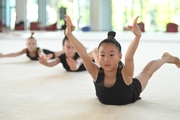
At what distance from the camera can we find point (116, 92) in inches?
103

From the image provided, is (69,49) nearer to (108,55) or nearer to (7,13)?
(108,55)

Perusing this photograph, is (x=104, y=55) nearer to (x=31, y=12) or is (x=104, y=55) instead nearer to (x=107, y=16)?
(x=107, y=16)

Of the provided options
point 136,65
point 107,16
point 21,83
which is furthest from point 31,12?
point 21,83

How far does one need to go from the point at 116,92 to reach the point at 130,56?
34cm

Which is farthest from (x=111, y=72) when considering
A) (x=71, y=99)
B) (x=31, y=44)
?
(x=31, y=44)

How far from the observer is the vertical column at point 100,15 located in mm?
16297

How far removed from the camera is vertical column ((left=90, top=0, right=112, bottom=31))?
16297 mm

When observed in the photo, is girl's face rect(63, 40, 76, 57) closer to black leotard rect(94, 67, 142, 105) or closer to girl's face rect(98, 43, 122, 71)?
black leotard rect(94, 67, 142, 105)

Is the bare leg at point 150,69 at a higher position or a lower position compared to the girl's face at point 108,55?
lower

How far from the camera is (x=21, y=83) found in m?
3.72

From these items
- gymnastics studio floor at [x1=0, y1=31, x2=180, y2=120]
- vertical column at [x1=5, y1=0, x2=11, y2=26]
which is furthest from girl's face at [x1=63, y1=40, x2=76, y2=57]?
vertical column at [x1=5, y1=0, x2=11, y2=26]

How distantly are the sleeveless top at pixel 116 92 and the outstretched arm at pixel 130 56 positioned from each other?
5 centimetres

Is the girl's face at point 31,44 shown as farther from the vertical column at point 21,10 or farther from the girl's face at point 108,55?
the vertical column at point 21,10

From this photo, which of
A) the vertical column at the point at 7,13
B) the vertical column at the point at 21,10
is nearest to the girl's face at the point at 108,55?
the vertical column at the point at 21,10
